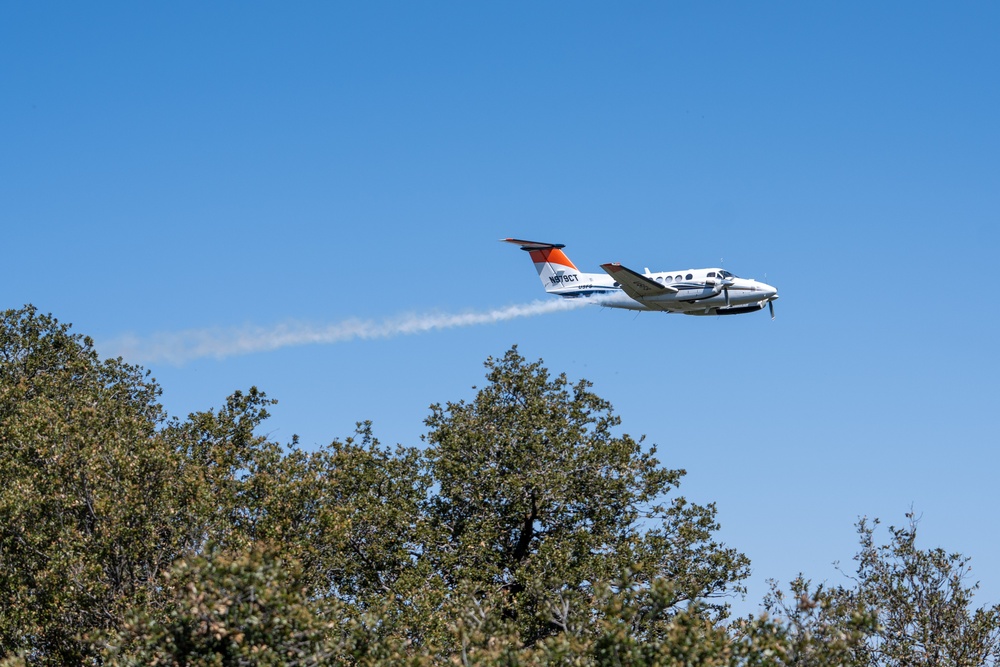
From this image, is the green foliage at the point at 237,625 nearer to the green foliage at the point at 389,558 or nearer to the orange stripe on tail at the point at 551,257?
the green foliage at the point at 389,558

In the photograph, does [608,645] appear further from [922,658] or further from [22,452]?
[22,452]

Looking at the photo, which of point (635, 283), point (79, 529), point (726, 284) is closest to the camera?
point (79, 529)

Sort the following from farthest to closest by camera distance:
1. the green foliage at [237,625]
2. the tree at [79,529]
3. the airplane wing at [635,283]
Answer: the airplane wing at [635,283], the tree at [79,529], the green foliage at [237,625]

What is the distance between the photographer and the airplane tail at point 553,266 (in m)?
69.8

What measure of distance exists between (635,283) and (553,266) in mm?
12571

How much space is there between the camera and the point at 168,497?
3186 cm

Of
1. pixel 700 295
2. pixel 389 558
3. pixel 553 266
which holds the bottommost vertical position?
pixel 389 558

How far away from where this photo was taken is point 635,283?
60375 millimetres

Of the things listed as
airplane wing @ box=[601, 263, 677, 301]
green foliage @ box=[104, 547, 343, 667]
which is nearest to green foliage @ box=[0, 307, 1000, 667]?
green foliage @ box=[104, 547, 343, 667]

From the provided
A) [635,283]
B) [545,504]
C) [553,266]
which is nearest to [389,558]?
[545,504]

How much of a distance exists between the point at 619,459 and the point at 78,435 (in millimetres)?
19061

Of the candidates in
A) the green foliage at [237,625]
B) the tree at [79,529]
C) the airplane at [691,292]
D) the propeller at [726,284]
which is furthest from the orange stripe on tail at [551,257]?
the green foliage at [237,625]

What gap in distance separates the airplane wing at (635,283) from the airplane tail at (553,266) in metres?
7.51

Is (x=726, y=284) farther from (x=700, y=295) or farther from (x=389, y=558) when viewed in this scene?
(x=389, y=558)
